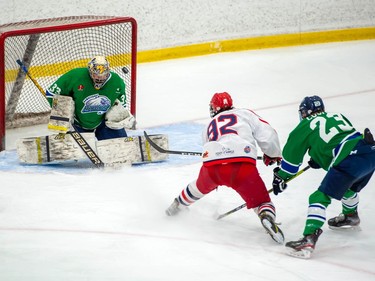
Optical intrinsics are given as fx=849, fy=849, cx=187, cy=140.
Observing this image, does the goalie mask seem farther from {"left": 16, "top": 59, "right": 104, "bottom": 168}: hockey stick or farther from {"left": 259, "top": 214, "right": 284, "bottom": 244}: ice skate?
{"left": 259, "top": 214, "right": 284, "bottom": 244}: ice skate

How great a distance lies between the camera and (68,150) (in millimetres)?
5043

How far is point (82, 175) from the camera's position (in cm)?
482

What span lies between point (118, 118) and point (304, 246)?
187cm

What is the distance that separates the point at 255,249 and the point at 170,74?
3.88 meters

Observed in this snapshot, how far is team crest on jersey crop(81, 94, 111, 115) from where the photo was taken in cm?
506

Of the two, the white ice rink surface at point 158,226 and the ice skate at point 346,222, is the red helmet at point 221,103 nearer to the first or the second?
the white ice rink surface at point 158,226

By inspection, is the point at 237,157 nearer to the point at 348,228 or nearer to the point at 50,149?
the point at 348,228

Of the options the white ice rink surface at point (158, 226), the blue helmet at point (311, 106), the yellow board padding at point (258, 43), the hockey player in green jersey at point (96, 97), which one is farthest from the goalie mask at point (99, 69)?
the yellow board padding at point (258, 43)

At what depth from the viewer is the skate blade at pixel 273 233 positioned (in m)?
3.67

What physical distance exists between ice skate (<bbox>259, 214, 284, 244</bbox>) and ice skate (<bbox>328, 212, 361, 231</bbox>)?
0.40 meters

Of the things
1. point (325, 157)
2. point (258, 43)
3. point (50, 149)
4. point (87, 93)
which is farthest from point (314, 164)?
point (258, 43)

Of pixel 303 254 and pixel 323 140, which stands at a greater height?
pixel 323 140

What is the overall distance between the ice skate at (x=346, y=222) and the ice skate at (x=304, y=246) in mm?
397

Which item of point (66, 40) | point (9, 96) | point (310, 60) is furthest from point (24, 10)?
point (310, 60)
